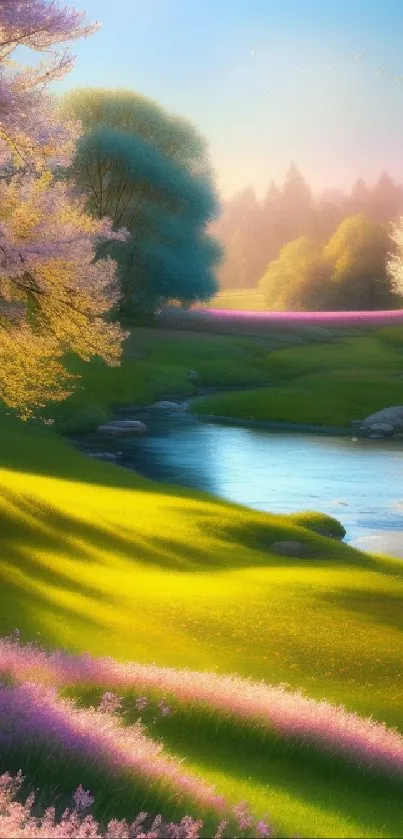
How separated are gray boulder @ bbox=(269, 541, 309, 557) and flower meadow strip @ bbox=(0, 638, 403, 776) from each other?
18.0 meters

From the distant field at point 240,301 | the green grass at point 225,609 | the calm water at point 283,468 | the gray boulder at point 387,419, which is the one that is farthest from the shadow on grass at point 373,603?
the distant field at point 240,301

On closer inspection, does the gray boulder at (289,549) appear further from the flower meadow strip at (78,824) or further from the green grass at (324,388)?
the green grass at (324,388)

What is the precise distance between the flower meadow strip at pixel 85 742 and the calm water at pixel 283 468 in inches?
989

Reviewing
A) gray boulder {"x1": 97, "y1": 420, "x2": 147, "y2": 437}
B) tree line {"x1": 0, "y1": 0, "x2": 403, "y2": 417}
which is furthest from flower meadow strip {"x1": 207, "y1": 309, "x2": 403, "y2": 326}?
gray boulder {"x1": 97, "y1": 420, "x2": 147, "y2": 437}

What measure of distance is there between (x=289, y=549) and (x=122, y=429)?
2761 cm

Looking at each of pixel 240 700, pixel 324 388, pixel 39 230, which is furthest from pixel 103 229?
pixel 324 388

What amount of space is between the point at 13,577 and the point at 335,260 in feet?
371

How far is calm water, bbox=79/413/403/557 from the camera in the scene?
39.6 meters

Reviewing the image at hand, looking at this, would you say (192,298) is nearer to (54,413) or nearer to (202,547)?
(54,413)

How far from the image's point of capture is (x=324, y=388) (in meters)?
74.9

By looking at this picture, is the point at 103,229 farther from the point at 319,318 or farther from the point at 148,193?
the point at 319,318

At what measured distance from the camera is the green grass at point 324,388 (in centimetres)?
6625

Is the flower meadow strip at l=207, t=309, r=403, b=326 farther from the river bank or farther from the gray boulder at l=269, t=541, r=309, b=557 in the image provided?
the gray boulder at l=269, t=541, r=309, b=557

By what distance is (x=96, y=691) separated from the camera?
38.1 feet
